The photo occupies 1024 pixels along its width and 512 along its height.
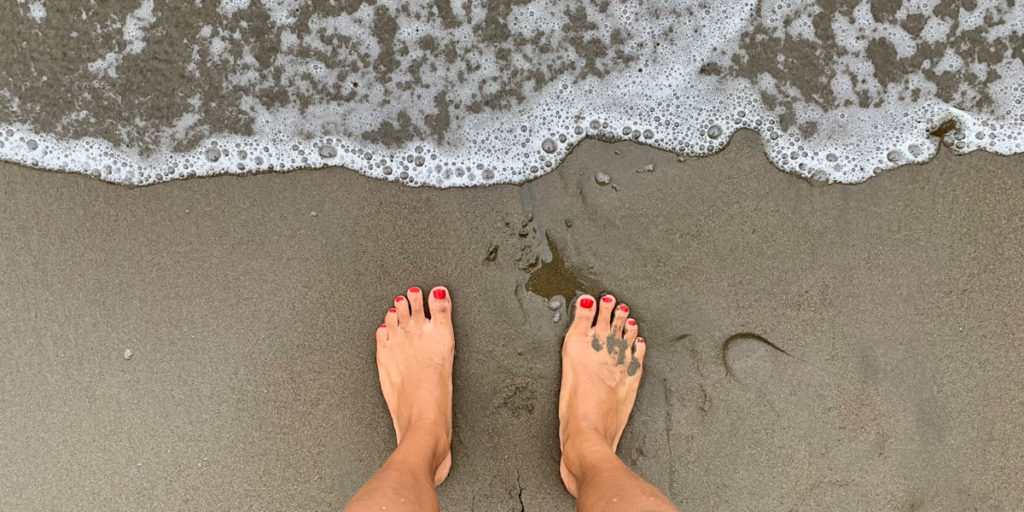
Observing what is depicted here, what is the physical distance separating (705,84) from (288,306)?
1.81 metres

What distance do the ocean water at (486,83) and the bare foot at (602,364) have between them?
60 cm

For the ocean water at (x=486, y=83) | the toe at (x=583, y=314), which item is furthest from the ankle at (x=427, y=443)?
the ocean water at (x=486, y=83)

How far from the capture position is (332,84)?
2152 millimetres

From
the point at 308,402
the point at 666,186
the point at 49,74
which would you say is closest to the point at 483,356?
the point at 308,402

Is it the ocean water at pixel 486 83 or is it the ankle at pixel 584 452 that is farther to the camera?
the ocean water at pixel 486 83

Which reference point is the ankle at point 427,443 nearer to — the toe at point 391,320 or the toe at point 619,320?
the toe at point 391,320

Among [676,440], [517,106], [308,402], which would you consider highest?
[517,106]

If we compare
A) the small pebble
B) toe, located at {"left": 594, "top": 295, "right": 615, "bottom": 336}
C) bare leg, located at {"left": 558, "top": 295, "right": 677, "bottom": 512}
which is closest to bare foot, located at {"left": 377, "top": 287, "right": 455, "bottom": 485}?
the small pebble

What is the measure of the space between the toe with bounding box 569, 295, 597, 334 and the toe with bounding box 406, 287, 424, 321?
22.8 inches

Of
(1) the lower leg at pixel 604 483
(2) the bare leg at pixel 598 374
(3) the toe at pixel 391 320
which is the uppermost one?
(3) the toe at pixel 391 320

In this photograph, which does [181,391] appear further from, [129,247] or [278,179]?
[278,179]

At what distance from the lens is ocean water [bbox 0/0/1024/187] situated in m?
2.09

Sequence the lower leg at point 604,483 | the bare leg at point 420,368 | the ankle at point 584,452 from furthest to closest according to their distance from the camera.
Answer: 1. the bare leg at point 420,368
2. the ankle at point 584,452
3. the lower leg at point 604,483

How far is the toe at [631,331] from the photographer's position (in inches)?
81.2
